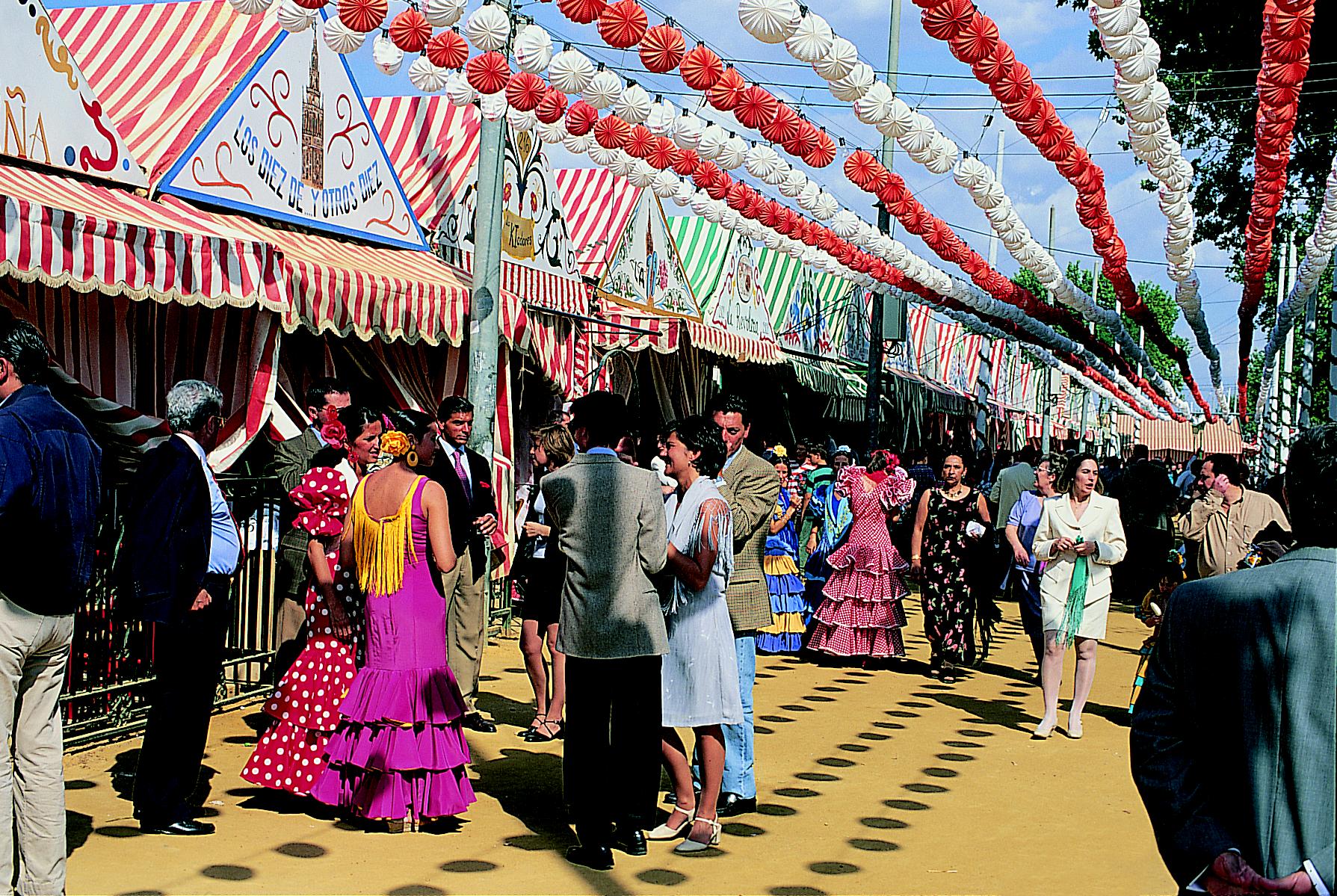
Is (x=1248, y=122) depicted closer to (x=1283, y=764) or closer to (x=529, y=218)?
(x=529, y=218)

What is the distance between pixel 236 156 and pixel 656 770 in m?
6.33

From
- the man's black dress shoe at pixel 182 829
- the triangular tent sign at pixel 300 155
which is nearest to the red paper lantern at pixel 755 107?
the triangular tent sign at pixel 300 155

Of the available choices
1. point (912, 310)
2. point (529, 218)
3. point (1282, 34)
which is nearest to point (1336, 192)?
point (1282, 34)

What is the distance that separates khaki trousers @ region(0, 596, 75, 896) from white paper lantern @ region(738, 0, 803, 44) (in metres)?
4.43

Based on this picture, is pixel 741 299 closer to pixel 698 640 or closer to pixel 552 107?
pixel 552 107

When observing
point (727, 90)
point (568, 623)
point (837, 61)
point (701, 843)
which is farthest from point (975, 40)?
point (701, 843)

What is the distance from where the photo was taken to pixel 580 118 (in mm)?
9117

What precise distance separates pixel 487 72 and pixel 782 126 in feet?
6.15

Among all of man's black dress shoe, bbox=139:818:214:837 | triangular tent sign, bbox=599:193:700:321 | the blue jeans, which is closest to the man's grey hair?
man's black dress shoe, bbox=139:818:214:837

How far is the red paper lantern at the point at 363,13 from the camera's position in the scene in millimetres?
7195

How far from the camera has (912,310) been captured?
30.0 meters

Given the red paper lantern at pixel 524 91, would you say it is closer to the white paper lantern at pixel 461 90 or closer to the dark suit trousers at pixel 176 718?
the white paper lantern at pixel 461 90

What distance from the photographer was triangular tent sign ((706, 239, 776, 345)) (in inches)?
797

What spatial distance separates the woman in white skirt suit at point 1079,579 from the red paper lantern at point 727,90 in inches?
127
